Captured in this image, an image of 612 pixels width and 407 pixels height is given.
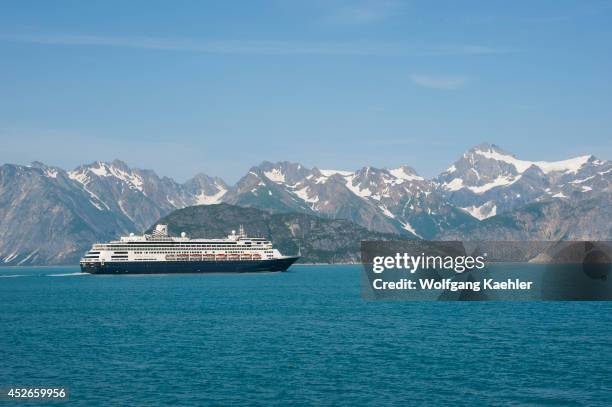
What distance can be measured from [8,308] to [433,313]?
223ft

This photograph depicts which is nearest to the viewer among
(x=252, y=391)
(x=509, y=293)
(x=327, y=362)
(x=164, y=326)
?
(x=252, y=391)

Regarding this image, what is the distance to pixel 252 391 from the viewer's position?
5928 centimetres

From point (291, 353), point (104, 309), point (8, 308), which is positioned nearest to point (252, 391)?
point (291, 353)

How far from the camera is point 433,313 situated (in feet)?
388

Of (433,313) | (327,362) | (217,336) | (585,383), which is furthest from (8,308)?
(585,383)

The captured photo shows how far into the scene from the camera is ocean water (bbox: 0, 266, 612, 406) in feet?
192

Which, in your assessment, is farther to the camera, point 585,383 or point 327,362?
point 327,362

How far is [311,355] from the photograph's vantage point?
2950 inches

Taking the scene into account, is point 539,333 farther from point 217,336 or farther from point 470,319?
point 217,336

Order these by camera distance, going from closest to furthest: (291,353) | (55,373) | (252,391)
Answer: (252,391)
(55,373)
(291,353)

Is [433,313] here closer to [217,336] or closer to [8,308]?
[217,336]

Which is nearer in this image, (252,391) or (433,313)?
(252,391)

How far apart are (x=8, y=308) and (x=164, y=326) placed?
145 feet

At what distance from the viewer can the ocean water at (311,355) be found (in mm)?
58469
